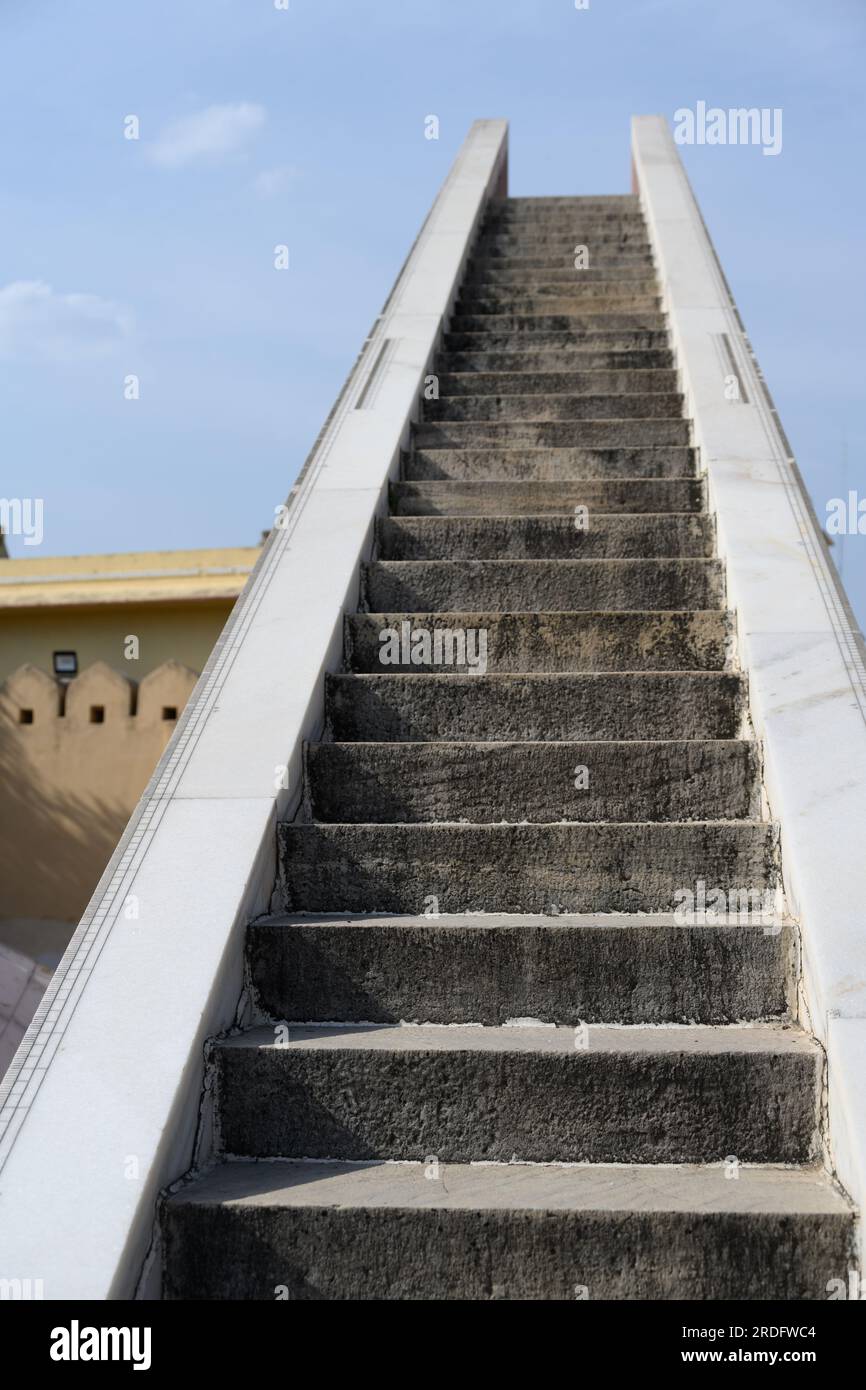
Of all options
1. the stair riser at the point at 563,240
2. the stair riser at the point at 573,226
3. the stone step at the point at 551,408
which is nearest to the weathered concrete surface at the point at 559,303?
the stair riser at the point at 563,240

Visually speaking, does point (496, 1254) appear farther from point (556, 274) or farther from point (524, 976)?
point (556, 274)

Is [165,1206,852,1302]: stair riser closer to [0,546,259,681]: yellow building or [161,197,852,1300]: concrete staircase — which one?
[161,197,852,1300]: concrete staircase

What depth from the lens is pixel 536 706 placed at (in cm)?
343

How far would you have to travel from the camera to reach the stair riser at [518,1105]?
241 cm

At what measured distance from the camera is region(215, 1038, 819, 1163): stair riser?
94.8 inches

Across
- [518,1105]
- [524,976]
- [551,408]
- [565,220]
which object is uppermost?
[565,220]

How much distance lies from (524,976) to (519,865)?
1.06 ft

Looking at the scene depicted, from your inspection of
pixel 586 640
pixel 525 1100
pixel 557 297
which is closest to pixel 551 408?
pixel 557 297

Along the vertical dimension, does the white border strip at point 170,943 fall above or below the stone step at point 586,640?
below

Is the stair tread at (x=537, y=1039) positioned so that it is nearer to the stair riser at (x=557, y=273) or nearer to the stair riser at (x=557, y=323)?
the stair riser at (x=557, y=323)

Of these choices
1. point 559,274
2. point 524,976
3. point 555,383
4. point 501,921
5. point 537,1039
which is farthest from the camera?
point 559,274

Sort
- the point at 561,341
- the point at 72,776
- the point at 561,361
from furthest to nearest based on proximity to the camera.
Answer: the point at 72,776
the point at 561,341
the point at 561,361

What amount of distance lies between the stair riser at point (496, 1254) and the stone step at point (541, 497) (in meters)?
2.57
